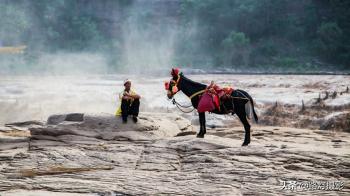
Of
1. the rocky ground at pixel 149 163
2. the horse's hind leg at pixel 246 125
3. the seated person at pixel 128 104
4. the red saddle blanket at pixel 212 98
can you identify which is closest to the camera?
the rocky ground at pixel 149 163

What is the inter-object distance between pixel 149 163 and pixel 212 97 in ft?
7.59

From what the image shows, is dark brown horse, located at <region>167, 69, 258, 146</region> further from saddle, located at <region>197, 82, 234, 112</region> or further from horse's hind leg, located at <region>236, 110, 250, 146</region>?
saddle, located at <region>197, 82, 234, 112</region>

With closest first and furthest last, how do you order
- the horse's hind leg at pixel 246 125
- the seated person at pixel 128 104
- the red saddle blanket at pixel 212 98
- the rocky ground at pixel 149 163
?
the rocky ground at pixel 149 163
the horse's hind leg at pixel 246 125
the red saddle blanket at pixel 212 98
the seated person at pixel 128 104

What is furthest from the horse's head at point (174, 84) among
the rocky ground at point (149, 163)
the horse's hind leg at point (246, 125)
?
the horse's hind leg at point (246, 125)

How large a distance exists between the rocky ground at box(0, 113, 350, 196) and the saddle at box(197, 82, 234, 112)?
781 mm

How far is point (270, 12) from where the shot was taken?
51188 millimetres

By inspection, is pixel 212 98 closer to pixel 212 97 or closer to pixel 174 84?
pixel 212 97

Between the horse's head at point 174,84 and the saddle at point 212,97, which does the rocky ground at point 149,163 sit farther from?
the horse's head at point 174,84

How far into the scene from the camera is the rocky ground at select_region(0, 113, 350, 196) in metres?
7.16

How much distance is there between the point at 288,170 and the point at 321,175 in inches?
21.9

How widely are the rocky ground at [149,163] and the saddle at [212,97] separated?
0.78 meters

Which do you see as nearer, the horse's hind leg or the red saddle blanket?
the horse's hind leg

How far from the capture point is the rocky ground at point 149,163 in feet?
23.5

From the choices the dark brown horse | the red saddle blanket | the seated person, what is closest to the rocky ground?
the seated person
